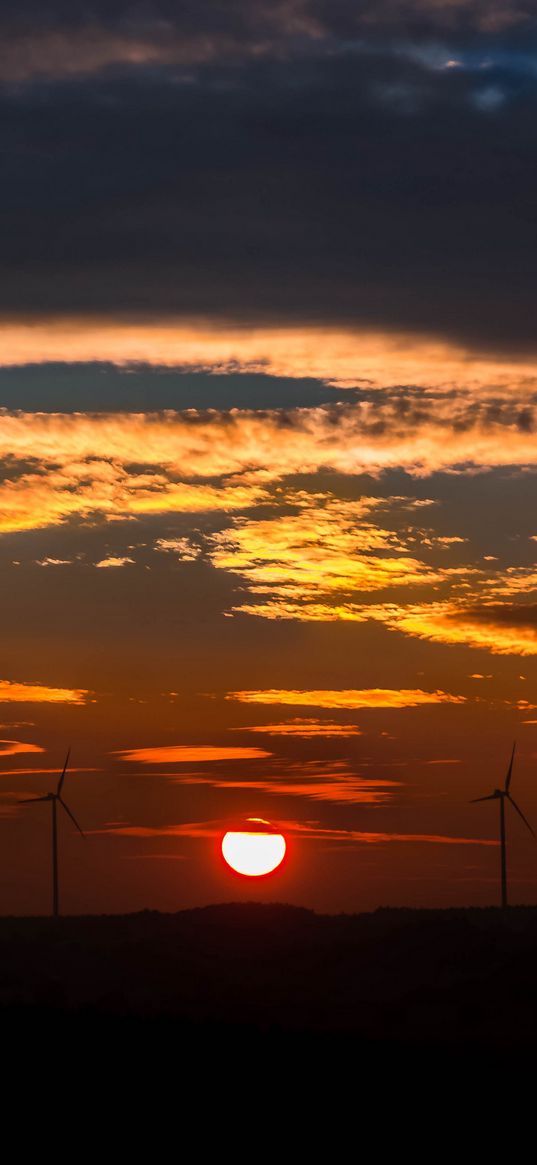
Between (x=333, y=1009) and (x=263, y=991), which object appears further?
(x=263, y=991)

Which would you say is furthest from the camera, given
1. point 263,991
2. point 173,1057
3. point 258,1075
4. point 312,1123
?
point 263,991

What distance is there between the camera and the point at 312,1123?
247ft

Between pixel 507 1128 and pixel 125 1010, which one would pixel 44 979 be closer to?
pixel 125 1010

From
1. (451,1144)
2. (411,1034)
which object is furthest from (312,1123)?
(411,1034)

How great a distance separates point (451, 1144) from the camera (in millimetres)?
70062

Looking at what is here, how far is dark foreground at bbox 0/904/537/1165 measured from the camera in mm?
70250

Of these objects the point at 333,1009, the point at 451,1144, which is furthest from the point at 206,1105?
the point at 333,1009

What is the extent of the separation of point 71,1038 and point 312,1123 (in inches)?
1344

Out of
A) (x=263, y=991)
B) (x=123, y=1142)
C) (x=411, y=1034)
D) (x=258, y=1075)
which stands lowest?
(x=123, y=1142)

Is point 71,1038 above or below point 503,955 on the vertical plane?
below

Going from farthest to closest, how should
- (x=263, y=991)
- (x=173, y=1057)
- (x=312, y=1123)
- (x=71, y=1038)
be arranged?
(x=263, y=991)
(x=71, y=1038)
(x=173, y=1057)
(x=312, y=1123)

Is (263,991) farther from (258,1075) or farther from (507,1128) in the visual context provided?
(507,1128)

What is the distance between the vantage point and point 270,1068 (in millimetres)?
93062

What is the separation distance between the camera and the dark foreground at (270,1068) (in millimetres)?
70250
